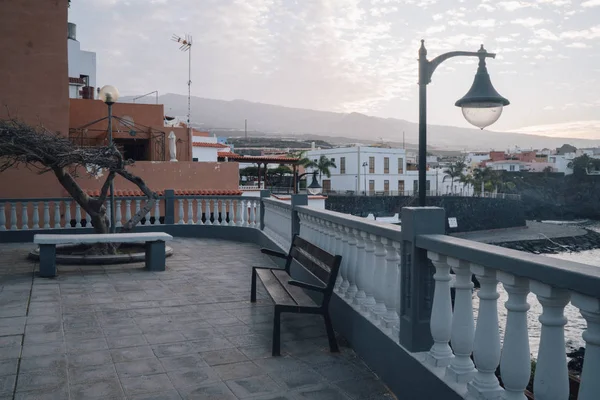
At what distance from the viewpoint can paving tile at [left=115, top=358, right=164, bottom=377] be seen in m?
3.80

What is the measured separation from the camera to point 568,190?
330 feet

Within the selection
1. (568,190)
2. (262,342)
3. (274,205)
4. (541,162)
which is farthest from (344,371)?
(541,162)

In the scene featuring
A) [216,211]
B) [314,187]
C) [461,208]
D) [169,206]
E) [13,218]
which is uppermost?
[314,187]

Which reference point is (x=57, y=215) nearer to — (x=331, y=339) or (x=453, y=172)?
(x=331, y=339)

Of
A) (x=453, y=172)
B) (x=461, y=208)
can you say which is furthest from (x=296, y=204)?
(x=453, y=172)

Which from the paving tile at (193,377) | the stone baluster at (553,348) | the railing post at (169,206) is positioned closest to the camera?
the stone baluster at (553,348)

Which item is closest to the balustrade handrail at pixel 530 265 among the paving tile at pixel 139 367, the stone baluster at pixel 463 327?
the stone baluster at pixel 463 327

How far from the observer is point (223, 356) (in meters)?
4.18

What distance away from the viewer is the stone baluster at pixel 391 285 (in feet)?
12.5

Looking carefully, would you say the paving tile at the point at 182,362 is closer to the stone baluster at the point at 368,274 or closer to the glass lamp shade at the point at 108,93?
the stone baluster at the point at 368,274

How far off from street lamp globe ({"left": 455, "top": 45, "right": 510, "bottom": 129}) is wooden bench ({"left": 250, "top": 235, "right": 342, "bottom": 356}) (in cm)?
272

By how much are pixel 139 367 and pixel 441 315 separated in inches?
90.3

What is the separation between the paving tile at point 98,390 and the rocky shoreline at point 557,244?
5666cm

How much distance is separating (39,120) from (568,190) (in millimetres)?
104613
